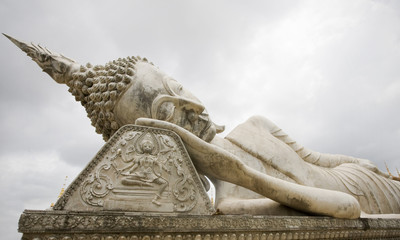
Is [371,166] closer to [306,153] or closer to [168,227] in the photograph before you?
[306,153]

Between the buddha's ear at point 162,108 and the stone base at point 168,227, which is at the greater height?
the buddha's ear at point 162,108

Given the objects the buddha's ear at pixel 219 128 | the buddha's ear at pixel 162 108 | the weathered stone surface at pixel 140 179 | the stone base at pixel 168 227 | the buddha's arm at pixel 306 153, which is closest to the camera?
the stone base at pixel 168 227

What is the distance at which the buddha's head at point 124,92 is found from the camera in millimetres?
3492

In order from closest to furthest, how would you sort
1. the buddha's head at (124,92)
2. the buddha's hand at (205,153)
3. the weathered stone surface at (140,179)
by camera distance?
the weathered stone surface at (140,179), the buddha's hand at (205,153), the buddha's head at (124,92)

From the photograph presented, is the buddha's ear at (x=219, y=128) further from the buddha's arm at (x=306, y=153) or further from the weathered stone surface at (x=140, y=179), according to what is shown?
the weathered stone surface at (x=140, y=179)

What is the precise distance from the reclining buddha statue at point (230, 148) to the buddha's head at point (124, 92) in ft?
0.05

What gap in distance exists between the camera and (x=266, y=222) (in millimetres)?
2357

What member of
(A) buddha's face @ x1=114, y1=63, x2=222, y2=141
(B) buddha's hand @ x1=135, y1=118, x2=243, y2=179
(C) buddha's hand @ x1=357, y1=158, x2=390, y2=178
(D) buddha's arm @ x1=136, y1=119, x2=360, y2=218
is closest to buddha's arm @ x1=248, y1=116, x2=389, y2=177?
(C) buddha's hand @ x1=357, y1=158, x2=390, y2=178

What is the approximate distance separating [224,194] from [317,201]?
52.1 inches

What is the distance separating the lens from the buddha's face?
343 cm

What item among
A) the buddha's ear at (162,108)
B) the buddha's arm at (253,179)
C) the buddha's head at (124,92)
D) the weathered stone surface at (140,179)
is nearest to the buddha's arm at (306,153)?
the buddha's head at (124,92)

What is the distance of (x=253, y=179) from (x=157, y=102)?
1656 mm

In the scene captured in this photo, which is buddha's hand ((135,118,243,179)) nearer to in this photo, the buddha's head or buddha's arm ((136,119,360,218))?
buddha's arm ((136,119,360,218))

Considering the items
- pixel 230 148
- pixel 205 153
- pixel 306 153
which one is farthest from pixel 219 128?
pixel 205 153
